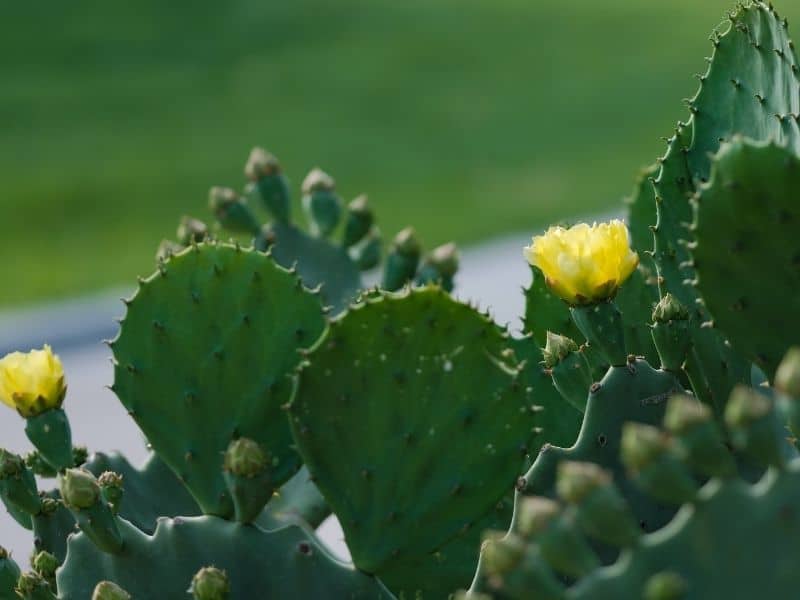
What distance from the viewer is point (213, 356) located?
161cm

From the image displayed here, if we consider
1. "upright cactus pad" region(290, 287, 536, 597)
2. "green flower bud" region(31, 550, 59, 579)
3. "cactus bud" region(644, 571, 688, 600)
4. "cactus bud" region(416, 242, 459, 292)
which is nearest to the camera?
"cactus bud" region(644, 571, 688, 600)

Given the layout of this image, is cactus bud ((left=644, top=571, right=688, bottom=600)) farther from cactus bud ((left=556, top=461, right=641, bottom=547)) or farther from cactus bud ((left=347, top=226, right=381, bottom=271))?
cactus bud ((left=347, top=226, right=381, bottom=271))

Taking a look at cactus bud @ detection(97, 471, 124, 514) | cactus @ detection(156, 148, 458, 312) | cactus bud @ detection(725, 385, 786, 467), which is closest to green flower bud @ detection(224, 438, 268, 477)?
cactus bud @ detection(97, 471, 124, 514)

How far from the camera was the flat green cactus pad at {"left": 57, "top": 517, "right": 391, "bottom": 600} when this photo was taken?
152 cm

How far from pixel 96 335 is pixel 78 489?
289 inches

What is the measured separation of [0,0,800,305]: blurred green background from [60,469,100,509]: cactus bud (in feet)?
31.1

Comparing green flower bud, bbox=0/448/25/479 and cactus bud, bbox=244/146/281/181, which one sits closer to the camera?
→ green flower bud, bbox=0/448/25/479

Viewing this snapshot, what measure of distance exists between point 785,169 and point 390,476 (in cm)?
47

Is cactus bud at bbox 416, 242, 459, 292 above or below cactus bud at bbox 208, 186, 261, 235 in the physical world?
below

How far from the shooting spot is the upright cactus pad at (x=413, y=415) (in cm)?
141

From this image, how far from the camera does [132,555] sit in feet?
5.12

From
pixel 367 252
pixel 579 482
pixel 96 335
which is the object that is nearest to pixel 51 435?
pixel 579 482

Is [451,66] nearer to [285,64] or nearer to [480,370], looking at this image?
[285,64]

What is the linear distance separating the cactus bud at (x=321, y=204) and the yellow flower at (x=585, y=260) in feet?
3.93
